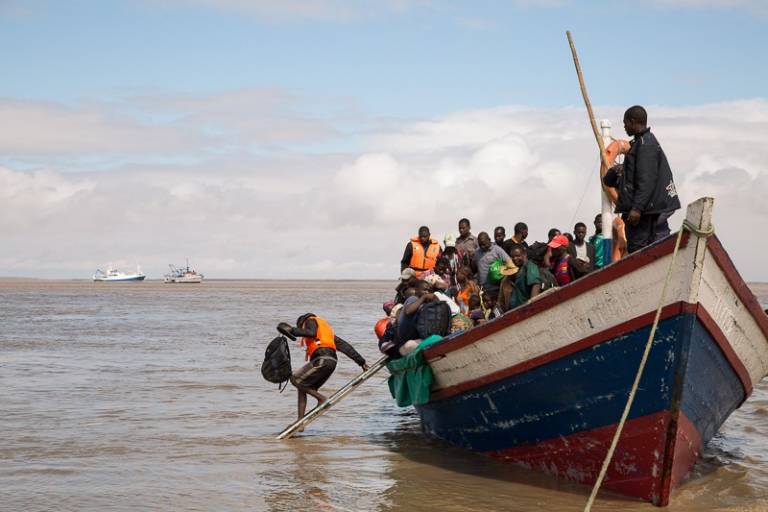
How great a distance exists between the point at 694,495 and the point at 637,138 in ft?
9.79

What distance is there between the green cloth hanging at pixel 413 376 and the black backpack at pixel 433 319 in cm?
13

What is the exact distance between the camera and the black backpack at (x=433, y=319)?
369 inches

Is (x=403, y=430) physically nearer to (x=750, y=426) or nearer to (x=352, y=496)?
(x=352, y=496)

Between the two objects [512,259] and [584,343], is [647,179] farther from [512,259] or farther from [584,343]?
[512,259]

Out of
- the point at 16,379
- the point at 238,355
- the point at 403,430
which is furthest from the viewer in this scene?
the point at 238,355

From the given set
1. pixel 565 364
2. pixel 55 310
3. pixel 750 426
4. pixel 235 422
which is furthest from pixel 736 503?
pixel 55 310

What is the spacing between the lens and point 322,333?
10656 mm

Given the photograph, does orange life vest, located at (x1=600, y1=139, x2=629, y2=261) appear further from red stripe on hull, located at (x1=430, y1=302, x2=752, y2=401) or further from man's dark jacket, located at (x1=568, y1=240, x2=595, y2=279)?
man's dark jacket, located at (x1=568, y1=240, x2=595, y2=279)

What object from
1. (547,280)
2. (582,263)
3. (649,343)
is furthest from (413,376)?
(649,343)

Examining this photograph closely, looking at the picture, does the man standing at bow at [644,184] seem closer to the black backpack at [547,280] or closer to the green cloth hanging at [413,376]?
the black backpack at [547,280]

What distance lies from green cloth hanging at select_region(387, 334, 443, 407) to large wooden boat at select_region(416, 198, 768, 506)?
50 centimetres

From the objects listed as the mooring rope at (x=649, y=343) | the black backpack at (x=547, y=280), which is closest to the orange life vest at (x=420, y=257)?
the black backpack at (x=547, y=280)

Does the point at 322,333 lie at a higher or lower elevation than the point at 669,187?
lower

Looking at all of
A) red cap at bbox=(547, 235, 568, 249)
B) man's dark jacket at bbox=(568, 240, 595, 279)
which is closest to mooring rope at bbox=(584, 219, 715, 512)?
man's dark jacket at bbox=(568, 240, 595, 279)
